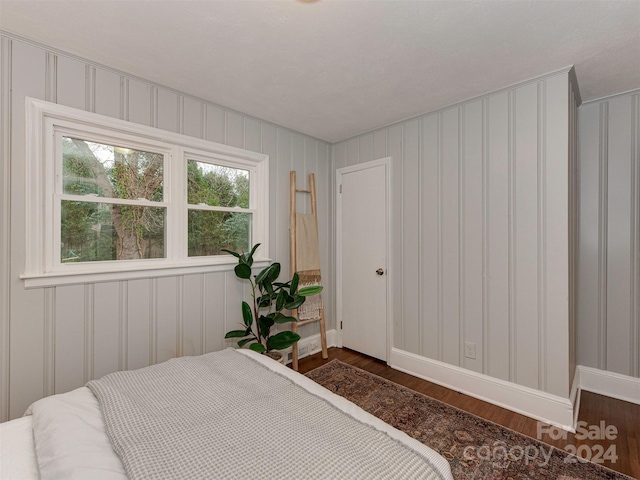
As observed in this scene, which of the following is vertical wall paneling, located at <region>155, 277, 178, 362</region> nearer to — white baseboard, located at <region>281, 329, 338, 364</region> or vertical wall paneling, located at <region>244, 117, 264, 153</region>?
white baseboard, located at <region>281, 329, 338, 364</region>

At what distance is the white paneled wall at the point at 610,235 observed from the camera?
2.29 m

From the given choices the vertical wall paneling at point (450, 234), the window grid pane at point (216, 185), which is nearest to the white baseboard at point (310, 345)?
the vertical wall paneling at point (450, 234)

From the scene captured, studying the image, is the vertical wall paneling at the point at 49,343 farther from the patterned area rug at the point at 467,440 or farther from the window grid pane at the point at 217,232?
the patterned area rug at the point at 467,440

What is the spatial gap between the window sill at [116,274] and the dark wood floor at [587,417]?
1392 millimetres

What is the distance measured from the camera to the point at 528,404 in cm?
211

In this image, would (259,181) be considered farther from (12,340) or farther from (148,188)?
(12,340)

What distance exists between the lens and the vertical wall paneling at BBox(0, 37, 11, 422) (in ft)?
5.34

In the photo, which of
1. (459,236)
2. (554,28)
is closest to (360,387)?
(459,236)

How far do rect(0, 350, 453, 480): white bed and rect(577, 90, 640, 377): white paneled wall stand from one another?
251cm

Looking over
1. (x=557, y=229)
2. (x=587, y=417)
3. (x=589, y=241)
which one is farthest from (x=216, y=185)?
(x=587, y=417)

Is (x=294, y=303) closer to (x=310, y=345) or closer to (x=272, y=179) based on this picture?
(x=310, y=345)

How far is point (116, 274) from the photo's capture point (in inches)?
78.2

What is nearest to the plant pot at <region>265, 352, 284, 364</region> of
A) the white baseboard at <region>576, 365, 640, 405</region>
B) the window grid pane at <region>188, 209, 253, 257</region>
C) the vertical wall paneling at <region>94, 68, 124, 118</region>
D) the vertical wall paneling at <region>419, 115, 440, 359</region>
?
the window grid pane at <region>188, 209, 253, 257</region>

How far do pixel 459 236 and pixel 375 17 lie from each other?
5.79 feet
